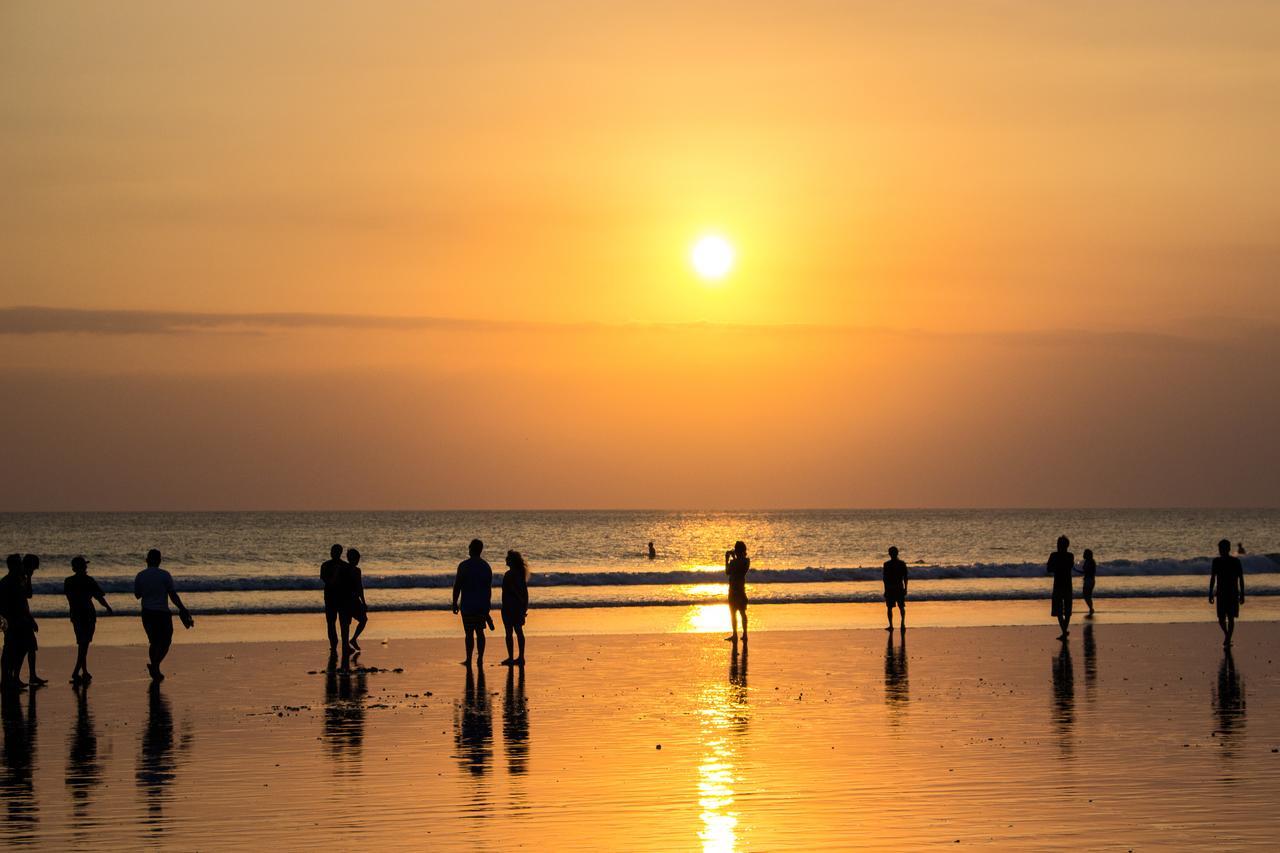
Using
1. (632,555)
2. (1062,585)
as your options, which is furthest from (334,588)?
(632,555)

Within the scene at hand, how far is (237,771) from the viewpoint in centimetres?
1313

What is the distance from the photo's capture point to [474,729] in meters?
15.6

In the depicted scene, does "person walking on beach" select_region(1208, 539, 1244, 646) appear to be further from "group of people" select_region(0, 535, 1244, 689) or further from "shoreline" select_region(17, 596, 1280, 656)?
"shoreline" select_region(17, 596, 1280, 656)

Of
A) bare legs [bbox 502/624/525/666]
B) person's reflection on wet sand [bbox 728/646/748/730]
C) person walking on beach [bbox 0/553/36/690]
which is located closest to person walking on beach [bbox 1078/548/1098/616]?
person's reflection on wet sand [bbox 728/646/748/730]

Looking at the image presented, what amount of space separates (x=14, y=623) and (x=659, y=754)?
34.1 feet

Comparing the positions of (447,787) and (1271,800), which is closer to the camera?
(1271,800)

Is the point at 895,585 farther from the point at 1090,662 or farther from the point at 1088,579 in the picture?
the point at 1088,579

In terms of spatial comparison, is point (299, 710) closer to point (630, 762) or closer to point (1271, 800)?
point (630, 762)

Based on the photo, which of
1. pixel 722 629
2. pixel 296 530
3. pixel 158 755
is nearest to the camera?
pixel 158 755

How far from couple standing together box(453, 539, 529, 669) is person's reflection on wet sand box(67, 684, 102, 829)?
5.87 meters

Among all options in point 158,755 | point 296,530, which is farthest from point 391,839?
point 296,530

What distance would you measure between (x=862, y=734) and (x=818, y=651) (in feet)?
31.1

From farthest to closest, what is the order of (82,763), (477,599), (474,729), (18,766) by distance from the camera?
1. (477,599)
2. (474,729)
3. (82,763)
4. (18,766)

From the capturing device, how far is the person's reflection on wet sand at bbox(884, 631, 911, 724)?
17422 millimetres
